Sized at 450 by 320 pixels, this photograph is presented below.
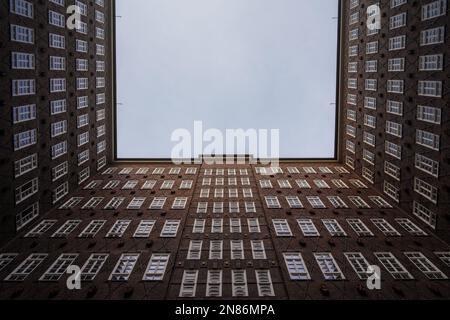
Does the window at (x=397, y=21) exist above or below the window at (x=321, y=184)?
above

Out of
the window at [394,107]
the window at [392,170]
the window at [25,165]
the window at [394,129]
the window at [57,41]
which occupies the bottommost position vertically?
the window at [392,170]

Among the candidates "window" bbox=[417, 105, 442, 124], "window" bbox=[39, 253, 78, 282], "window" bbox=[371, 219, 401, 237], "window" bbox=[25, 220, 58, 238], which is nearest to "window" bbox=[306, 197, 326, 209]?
"window" bbox=[371, 219, 401, 237]

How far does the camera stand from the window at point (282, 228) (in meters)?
33.7

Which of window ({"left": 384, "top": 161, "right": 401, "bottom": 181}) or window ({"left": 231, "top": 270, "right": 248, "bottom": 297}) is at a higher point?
window ({"left": 384, "top": 161, "right": 401, "bottom": 181})

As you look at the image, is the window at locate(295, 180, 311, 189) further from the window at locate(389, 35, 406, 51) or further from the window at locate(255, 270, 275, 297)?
the window at locate(255, 270, 275, 297)

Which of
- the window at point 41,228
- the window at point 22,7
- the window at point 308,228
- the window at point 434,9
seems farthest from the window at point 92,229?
the window at point 434,9

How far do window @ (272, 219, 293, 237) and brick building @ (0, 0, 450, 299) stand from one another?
20 centimetres

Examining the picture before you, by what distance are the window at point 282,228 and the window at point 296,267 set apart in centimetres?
326

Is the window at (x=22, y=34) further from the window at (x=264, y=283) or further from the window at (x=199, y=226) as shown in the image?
the window at (x=264, y=283)

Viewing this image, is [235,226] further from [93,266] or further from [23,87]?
[23,87]

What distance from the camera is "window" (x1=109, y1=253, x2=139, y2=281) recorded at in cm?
2706

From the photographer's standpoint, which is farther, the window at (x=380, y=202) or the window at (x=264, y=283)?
the window at (x=380, y=202)

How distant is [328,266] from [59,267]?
2234 centimetres
